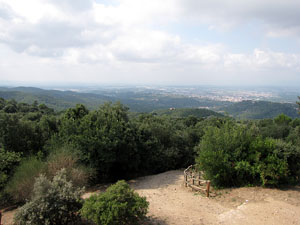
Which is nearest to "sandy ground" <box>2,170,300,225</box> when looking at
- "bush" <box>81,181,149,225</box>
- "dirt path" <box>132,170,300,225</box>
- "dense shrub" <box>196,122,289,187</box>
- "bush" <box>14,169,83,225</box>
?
"dirt path" <box>132,170,300,225</box>

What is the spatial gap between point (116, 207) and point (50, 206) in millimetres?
2185

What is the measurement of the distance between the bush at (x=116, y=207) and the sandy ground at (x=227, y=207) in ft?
4.47

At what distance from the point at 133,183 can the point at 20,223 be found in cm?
932

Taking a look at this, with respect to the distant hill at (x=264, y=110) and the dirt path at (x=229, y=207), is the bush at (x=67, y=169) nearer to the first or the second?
the dirt path at (x=229, y=207)

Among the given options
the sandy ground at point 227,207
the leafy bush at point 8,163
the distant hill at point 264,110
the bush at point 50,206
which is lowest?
the distant hill at point 264,110

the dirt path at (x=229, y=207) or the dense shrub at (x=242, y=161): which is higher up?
the dense shrub at (x=242, y=161)

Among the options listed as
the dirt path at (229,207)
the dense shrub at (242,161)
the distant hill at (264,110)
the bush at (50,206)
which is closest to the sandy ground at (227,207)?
the dirt path at (229,207)

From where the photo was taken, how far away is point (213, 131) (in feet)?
42.6

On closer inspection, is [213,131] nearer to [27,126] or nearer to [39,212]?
[39,212]

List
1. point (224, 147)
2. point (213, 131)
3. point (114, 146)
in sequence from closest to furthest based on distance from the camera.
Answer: point (224, 147)
point (213, 131)
point (114, 146)

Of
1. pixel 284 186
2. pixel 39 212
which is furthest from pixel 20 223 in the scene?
pixel 284 186

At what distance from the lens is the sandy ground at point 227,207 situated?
747cm

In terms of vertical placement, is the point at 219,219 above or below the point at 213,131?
below

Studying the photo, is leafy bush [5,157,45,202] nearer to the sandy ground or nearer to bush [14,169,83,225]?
the sandy ground
